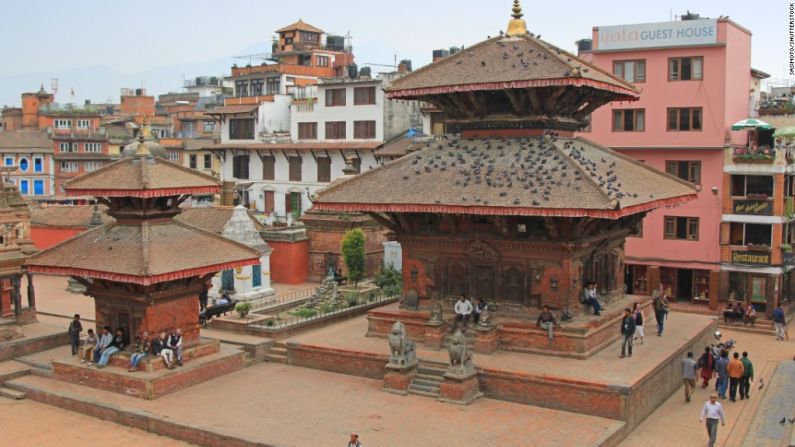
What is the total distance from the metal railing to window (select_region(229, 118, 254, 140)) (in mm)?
27230

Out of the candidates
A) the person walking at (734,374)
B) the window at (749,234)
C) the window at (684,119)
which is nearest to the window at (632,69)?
the window at (684,119)

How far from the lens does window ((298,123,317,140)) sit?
5469cm

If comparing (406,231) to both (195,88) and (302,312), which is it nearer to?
(302,312)

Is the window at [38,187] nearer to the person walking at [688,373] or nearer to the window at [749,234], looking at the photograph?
the window at [749,234]

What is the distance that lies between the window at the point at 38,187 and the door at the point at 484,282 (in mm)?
54581

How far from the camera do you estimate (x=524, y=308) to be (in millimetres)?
24281

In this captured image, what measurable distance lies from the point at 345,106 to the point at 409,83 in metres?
27.5

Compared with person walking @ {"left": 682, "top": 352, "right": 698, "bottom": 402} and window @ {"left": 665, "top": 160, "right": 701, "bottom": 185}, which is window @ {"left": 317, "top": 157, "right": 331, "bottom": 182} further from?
person walking @ {"left": 682, "top": 352, "right": 698, "bottom": 402}

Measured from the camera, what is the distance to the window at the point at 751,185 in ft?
115

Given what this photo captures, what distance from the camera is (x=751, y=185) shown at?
35.6 meters

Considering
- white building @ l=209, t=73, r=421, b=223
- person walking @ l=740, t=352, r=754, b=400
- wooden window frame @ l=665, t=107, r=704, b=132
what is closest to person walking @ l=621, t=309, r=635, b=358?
person walking @ l=740, t=352, r=754, b=400

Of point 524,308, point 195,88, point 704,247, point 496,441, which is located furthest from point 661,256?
point 195,88

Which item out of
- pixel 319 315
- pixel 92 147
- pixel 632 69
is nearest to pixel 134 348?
pixel 319 315

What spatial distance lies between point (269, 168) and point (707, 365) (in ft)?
123
